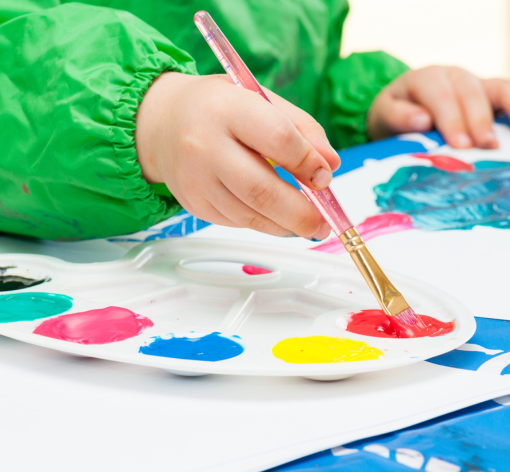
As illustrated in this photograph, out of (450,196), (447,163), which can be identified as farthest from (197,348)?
(447,163)

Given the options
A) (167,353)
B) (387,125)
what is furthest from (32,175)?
(387,125)

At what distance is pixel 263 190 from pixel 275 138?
0.11ft

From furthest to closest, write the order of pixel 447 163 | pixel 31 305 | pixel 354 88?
1. pixel 354 88
2. pixel 447 163
3. pixel 31 305

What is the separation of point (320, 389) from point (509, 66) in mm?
2799

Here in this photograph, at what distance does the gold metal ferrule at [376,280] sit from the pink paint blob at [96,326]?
12 cm

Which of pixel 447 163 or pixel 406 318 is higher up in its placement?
pixel 447 163

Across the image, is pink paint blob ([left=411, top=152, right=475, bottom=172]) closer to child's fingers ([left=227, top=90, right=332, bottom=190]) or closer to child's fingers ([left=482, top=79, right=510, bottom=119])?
child's fingers ([left=482, top=79, right=510, bottom=119])

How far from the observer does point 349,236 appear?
32cm

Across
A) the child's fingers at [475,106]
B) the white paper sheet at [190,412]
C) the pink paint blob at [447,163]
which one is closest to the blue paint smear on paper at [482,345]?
the white paper sheet at [190,412]

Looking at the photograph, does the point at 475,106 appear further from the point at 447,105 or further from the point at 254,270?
the point at 254,270

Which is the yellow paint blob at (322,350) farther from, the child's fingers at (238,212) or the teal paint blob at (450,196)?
the teal paint blob at (450,196)

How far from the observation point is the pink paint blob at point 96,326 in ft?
0.95

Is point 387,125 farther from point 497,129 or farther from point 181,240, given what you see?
point 181,240

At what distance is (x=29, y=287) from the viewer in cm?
36
